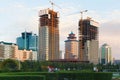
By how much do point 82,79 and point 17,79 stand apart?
32.2 feet

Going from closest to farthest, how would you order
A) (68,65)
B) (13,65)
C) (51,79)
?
(51,79), (13,65), (68,65)

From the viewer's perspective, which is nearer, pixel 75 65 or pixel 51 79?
pixel 51 79

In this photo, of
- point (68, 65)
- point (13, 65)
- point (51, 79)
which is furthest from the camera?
point (68, 65)

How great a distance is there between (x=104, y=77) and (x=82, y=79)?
2.17 meters

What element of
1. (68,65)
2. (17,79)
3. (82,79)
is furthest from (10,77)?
(68,65)

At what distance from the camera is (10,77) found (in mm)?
24250

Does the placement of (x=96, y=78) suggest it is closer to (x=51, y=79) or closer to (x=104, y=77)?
(x=104, y=77)

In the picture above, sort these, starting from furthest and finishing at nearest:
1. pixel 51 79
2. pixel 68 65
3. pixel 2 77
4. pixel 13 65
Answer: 1. pixel 68 65
2. pixel 13 65
3. pixel 51 79
4. pixel 2 77

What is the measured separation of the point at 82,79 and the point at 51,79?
9.97 feet

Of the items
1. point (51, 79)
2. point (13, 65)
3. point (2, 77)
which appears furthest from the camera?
point (13, 65)

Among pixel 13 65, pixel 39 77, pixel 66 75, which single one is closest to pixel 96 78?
pixel 66 75

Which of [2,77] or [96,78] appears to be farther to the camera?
[96,78]

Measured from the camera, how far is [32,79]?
79.9 ft

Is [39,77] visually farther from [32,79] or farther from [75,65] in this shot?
[75,65]
